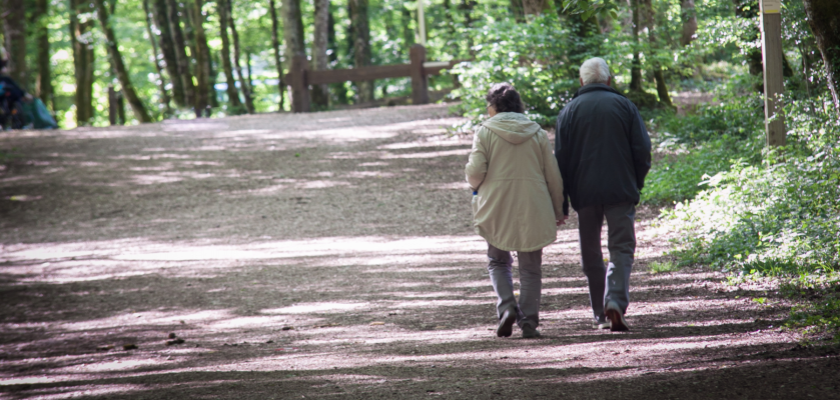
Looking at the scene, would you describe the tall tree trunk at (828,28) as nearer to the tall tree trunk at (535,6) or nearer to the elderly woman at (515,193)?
the elderly woman at (515,193)

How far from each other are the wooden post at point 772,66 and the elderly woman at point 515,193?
13.4ft

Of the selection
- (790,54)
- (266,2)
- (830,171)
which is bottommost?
(830,171)

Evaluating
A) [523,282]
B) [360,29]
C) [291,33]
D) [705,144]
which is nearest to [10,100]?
[291,33]

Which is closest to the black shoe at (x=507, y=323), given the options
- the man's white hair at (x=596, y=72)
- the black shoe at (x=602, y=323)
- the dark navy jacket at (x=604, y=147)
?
the black shoe at (x=602, y=323)

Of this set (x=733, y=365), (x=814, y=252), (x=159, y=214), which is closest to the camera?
(x=733, y=365)

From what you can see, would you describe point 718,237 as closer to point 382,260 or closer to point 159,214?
point 382,260

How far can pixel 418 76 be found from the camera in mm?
19328

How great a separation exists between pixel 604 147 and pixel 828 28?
2.22 m

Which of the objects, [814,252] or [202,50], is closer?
[814,252]

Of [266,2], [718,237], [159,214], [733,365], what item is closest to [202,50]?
[266,2]

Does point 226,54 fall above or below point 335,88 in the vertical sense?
above

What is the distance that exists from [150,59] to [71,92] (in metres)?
9.83

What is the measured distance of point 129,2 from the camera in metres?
29.9

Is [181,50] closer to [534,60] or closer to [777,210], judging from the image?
[534,60]
